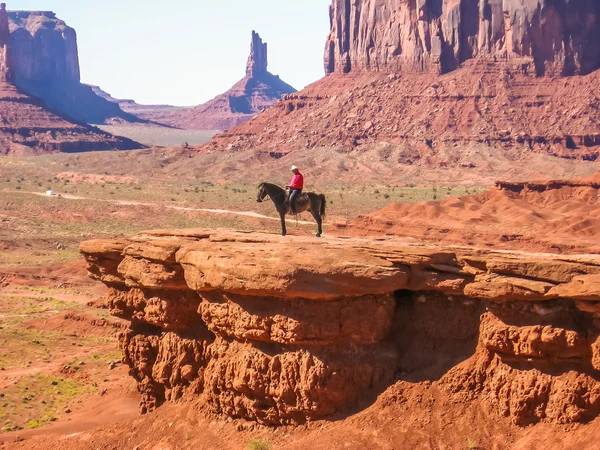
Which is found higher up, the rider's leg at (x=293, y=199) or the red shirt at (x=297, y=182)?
the red shirt at (x=297, y=182)

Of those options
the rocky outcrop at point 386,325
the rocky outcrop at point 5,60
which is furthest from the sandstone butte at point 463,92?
the rocky outcrop at point 386,325

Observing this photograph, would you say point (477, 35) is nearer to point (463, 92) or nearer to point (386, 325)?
point (463, 92)

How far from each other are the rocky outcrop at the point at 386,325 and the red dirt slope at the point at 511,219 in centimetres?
2642

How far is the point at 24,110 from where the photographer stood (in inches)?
6319

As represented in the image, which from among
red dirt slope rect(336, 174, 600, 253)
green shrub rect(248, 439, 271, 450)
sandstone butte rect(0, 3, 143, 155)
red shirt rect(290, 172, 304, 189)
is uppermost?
sandstone butte rect(0, 3, 143, 155)

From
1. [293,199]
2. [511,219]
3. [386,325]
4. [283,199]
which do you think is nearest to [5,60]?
[511,219]

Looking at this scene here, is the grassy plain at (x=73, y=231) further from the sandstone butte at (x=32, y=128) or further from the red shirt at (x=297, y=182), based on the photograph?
the sandstone butte at (x=32, y=128)

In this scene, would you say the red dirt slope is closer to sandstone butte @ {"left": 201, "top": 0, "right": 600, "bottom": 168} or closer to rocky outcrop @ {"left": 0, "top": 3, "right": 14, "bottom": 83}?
sandstone butte @ {"left": 201, "top": 0, "right": 600, "bottom": 168}

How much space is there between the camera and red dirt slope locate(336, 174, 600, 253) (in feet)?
153

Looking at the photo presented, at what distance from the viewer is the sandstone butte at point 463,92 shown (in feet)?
367

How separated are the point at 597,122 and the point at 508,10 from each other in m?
17.2

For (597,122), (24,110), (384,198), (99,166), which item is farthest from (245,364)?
(24,110)

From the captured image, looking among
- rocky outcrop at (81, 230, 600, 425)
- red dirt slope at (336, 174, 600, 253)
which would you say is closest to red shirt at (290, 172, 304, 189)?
rocky outcrop at (81, 230, 600, 425)

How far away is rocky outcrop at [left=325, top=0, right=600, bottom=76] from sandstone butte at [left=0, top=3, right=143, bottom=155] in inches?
1804
